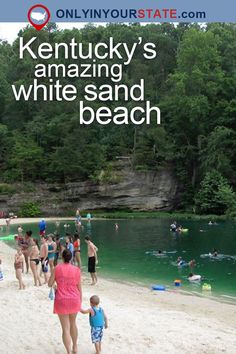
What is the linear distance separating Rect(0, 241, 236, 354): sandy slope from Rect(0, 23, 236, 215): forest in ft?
123

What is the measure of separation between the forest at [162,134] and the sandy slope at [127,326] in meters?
37.6

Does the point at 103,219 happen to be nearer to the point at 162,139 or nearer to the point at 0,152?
the point at 162,139

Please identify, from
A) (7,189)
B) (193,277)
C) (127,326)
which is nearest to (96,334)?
(127,326)

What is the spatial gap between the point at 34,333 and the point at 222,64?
55313 mm

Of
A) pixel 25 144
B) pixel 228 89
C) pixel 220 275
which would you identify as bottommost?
pixel 220 275

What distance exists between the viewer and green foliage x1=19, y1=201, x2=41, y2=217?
5100 centimetres

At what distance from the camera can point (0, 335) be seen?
29.6ft

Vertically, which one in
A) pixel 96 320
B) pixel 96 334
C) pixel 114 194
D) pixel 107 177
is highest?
pixel 107 177

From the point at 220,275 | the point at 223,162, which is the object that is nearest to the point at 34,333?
the point at 220,275

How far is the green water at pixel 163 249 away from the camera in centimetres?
1950

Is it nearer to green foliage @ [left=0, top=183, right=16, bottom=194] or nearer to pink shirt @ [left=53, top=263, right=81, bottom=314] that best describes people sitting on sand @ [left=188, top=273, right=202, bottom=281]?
pink shirt @ [left=53, top=263, right=81, bottom=314]

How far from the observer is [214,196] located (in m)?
51.5

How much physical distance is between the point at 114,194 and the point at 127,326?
43755 mm

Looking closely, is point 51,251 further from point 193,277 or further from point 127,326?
point 193,277
